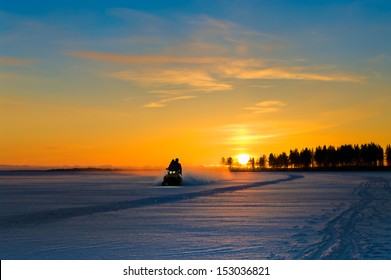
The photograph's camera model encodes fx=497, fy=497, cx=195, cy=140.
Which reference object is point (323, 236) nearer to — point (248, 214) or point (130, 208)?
point (248, 214)

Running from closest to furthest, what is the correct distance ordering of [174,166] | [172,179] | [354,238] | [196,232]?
[354,238] → [196,232] → [172,179] → [174,166]

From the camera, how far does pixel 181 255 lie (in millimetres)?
11148

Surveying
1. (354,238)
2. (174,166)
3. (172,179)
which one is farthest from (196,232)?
(174,166)

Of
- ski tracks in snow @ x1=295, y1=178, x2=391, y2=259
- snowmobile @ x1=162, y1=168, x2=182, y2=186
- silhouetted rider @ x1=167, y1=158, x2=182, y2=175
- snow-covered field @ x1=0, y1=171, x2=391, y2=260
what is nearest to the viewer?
ski tracks in snow @ x1=295, y1=178, x2=391, y2=259

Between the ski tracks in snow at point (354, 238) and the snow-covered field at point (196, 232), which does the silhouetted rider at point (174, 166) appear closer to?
the snow-covered field at point (196, 232)

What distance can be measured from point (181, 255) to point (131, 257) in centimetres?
111

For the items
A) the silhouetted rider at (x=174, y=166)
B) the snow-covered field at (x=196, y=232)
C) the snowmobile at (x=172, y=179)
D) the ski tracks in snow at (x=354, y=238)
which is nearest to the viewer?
the ski tracks in snow at (x=354, y=238)

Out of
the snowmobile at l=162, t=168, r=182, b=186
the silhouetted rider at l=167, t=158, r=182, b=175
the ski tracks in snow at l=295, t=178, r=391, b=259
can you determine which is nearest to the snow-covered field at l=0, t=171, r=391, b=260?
the ski tracks in snow at l=295, t=178, r=391, b=259

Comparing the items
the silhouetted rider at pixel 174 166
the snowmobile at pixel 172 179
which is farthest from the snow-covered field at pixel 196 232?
the silhouetted rider at pixel 174 166

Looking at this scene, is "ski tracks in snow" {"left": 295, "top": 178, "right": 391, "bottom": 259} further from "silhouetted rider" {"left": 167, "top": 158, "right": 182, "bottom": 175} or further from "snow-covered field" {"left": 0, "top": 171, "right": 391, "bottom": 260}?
"silhouetted rider" {"left": 167, "top": 158, "right": 182, "bottom": 175}

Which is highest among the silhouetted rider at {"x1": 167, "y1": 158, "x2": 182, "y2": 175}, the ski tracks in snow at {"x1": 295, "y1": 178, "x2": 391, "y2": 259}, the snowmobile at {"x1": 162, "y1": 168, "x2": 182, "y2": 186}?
the silhouetted rider at {"x1": 167, "y1": 158, "x2": 182, "y2": 175}

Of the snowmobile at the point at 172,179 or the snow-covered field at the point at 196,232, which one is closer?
the snow-covered field at the point at 196,232

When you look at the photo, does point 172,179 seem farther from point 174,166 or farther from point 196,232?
point 196,232
